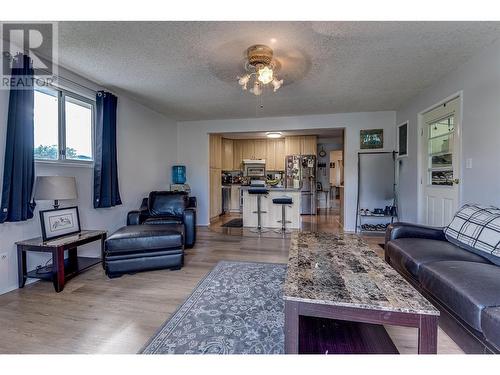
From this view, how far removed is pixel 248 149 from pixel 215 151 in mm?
1577

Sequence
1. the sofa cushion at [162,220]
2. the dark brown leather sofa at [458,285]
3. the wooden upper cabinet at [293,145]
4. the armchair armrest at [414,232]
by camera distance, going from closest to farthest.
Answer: the dark brown leather sofa at [458,285] → the armchair armrest at [414,232] → the sofa cushion at [162,220] → the wooden upper cabinet at [293,145]

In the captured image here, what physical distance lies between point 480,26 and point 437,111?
1501 mm

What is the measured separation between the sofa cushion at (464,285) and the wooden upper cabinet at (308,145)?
545cm

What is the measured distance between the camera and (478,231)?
202 cm

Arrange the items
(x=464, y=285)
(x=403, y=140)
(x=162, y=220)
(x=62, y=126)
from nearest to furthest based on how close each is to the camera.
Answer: (x=464, y=285) < (x=62, y=126) < (x=162, y=220) < (x=403, y=140)

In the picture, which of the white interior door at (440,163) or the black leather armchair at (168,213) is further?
the black leather armchair at (168,213)

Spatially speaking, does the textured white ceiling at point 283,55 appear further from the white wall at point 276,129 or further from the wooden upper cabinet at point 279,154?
the wooden upper cabinet at point 279,154

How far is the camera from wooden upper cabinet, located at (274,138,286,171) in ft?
24.3

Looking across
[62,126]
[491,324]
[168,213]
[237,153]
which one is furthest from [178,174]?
[491,324]

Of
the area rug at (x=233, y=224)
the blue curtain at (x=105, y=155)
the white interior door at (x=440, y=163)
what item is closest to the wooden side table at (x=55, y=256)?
the blue curtain at (x=105, y=155)

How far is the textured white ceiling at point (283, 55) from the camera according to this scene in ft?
7.00

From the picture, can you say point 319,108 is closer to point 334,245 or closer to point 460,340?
→ point 334,245

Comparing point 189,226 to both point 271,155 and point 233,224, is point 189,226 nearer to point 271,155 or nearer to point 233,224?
point 233,224
